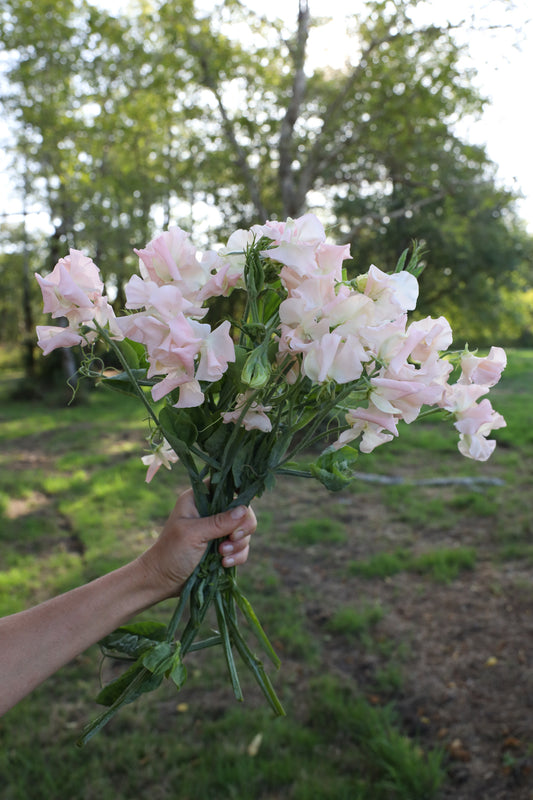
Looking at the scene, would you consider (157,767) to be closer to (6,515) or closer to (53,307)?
(53,307)

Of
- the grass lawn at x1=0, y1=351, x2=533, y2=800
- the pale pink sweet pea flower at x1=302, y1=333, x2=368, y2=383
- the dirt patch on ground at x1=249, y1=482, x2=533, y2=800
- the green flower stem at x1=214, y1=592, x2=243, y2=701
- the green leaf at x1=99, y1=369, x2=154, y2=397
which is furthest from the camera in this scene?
the dirt patch on ground at x1=249, y1=482, x2=533, y2=800

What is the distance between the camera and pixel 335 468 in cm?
115

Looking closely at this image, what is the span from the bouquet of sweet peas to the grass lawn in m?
1.70

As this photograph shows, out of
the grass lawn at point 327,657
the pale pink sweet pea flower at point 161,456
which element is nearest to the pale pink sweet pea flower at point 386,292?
the pale pink sweet pea flower at point 161,456

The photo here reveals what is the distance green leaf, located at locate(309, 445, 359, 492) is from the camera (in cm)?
112

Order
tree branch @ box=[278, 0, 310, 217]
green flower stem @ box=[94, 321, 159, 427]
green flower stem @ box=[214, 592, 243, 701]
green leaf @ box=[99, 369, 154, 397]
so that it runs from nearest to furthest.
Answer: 1. green flower stem @ box=[94, 321, 159, 427]
2. green leaf @ box=[99, 369, 154, 397]
3. green flower stem @ box=[214, 592, 243, 701]
4. tree branch @ box=[278, 0, 310, 217]

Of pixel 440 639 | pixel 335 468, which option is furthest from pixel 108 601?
pixel 440 639

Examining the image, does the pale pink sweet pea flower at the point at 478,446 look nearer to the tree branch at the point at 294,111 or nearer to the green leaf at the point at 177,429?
the green leaf at the point at 177,429

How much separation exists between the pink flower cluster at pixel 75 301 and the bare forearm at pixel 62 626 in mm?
544

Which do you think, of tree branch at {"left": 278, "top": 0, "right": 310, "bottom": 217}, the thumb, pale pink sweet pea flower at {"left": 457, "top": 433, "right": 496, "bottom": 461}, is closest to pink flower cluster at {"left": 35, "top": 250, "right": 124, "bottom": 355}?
the thumb

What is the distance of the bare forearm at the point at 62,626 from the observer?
1259 millimetres

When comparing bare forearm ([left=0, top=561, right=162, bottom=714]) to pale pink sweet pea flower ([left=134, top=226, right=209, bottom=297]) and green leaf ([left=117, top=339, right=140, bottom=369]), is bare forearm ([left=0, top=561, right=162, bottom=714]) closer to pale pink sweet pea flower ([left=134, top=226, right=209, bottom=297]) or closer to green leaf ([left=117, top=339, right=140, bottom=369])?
green leaf ([left=117, top=339, right=140, bottom=369])

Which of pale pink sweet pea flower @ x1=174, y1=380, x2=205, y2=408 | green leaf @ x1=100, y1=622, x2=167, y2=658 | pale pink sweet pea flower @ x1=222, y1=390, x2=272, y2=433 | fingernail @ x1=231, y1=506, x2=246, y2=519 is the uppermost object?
pale pink sweet pea flower @ x1=174, y1=380, x2=205, y2=408

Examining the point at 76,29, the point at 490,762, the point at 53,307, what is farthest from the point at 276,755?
the point at 76,29
